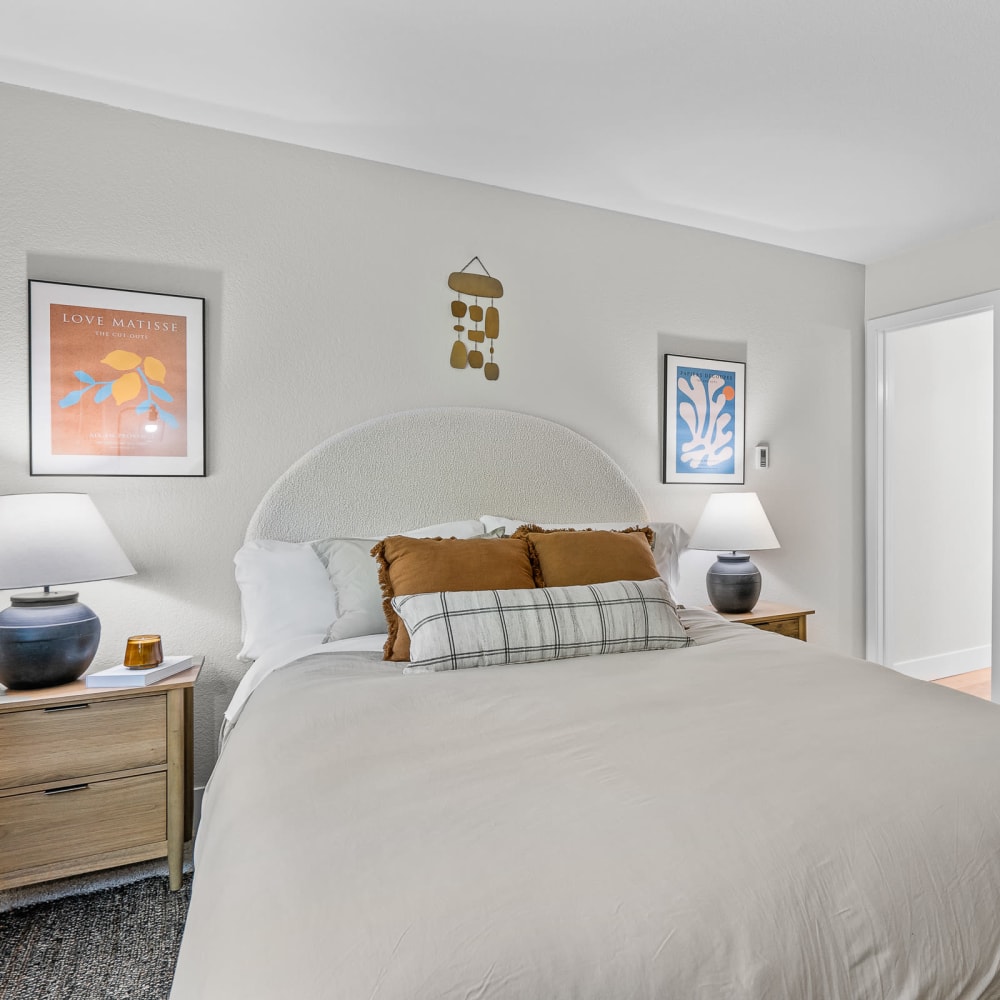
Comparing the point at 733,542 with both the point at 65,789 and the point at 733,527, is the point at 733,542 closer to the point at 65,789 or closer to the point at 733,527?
the point at 733,527

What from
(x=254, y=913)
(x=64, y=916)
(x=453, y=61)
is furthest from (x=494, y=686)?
(x=453, y=61)

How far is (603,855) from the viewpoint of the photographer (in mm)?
883

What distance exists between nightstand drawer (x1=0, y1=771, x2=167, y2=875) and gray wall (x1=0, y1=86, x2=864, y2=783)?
43 cm

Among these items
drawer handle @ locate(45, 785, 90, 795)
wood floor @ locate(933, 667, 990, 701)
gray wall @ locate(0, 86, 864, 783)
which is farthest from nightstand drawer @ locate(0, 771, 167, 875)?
wood floor @ locate(933, 667, 990, 701)

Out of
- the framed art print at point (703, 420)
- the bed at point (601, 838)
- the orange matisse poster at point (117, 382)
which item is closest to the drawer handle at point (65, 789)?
the bed at point (601, 838)

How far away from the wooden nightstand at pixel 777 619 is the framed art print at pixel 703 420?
2.36ft

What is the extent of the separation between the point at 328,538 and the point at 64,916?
1.35 m

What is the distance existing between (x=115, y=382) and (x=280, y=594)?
0.94 meters

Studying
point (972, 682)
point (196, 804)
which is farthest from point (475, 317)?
point (972, 682)

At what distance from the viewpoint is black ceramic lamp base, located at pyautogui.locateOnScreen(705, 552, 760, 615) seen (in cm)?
304

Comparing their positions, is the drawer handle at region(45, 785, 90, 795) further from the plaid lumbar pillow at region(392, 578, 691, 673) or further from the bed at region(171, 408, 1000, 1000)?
the plaid lumbar pillow at region(392, 578, 691, 673)

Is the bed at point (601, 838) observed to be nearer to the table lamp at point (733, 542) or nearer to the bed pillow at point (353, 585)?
the bed pillow at point (353, 585)

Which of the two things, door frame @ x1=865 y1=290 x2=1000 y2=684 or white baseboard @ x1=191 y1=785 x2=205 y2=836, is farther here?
door frame @ x1=865 y1=290 x2=1000 y2=684

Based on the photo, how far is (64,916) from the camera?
6.26ft
